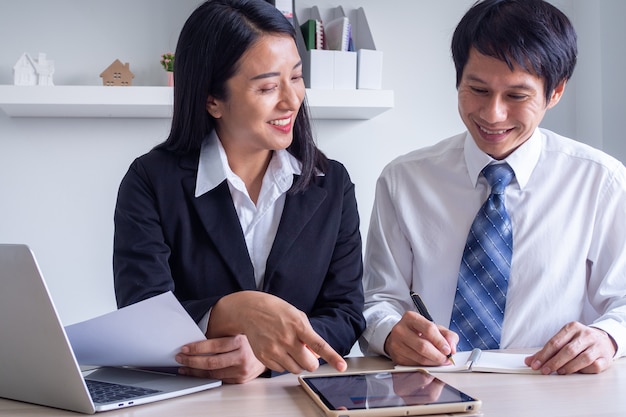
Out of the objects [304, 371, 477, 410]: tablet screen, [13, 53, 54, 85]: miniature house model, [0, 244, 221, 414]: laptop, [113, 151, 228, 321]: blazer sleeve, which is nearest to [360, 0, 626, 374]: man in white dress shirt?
[304, 371, 477, 410]: tablet screen

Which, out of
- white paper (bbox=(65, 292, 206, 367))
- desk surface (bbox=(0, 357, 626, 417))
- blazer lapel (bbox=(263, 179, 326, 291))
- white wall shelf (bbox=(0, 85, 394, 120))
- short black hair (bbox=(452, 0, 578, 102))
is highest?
short black hair (bbox=(452, 0, 578, 102))

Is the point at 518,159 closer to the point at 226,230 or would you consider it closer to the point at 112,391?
the point at 226,230

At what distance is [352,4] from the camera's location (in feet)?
8.68

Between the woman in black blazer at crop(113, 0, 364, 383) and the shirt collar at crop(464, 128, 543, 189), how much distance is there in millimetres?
311

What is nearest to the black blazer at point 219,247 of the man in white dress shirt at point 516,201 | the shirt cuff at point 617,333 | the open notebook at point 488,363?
the man in white dress shirt at point 516,201

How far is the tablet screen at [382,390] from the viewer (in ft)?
3.15

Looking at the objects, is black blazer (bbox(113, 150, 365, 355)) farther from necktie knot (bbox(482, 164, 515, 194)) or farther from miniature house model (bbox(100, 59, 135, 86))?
miniature house model (bbox(100, 59, 135, 86))

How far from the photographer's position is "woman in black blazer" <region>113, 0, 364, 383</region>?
4.67ft

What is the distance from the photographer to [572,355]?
4.01 feet

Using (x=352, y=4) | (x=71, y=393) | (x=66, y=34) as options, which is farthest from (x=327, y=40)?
(x=71, y=393)

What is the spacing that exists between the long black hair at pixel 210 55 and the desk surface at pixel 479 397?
512mm

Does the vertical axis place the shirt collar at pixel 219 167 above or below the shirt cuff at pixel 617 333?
above

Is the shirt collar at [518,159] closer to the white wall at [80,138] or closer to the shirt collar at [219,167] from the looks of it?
the shirt collar at [219,167]

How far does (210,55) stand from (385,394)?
2.62 feet
